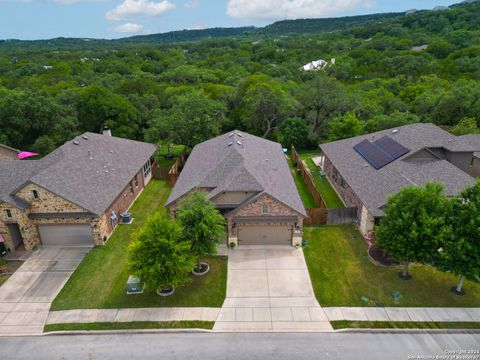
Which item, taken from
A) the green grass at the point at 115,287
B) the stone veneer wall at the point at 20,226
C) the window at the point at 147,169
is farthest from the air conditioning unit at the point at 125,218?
the window at the point at 147,169

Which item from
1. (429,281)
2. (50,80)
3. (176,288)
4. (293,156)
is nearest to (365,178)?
(429,281)

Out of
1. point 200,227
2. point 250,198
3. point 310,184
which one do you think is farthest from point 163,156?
point 200,227

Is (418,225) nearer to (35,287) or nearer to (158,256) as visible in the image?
(158,256)

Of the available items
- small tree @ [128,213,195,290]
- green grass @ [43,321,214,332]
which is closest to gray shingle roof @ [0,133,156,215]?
small tree @ [128,213,195,290]

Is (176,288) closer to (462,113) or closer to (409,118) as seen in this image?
(409,118)

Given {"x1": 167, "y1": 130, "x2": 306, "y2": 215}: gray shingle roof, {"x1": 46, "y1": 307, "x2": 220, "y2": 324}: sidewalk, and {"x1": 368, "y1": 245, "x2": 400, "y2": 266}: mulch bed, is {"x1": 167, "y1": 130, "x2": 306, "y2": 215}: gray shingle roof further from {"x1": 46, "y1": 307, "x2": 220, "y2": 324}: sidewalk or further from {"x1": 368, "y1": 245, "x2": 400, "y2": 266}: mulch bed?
{"x1": 46, "y1": 307, "x2": 220, "y2": 324}: sidewalk
